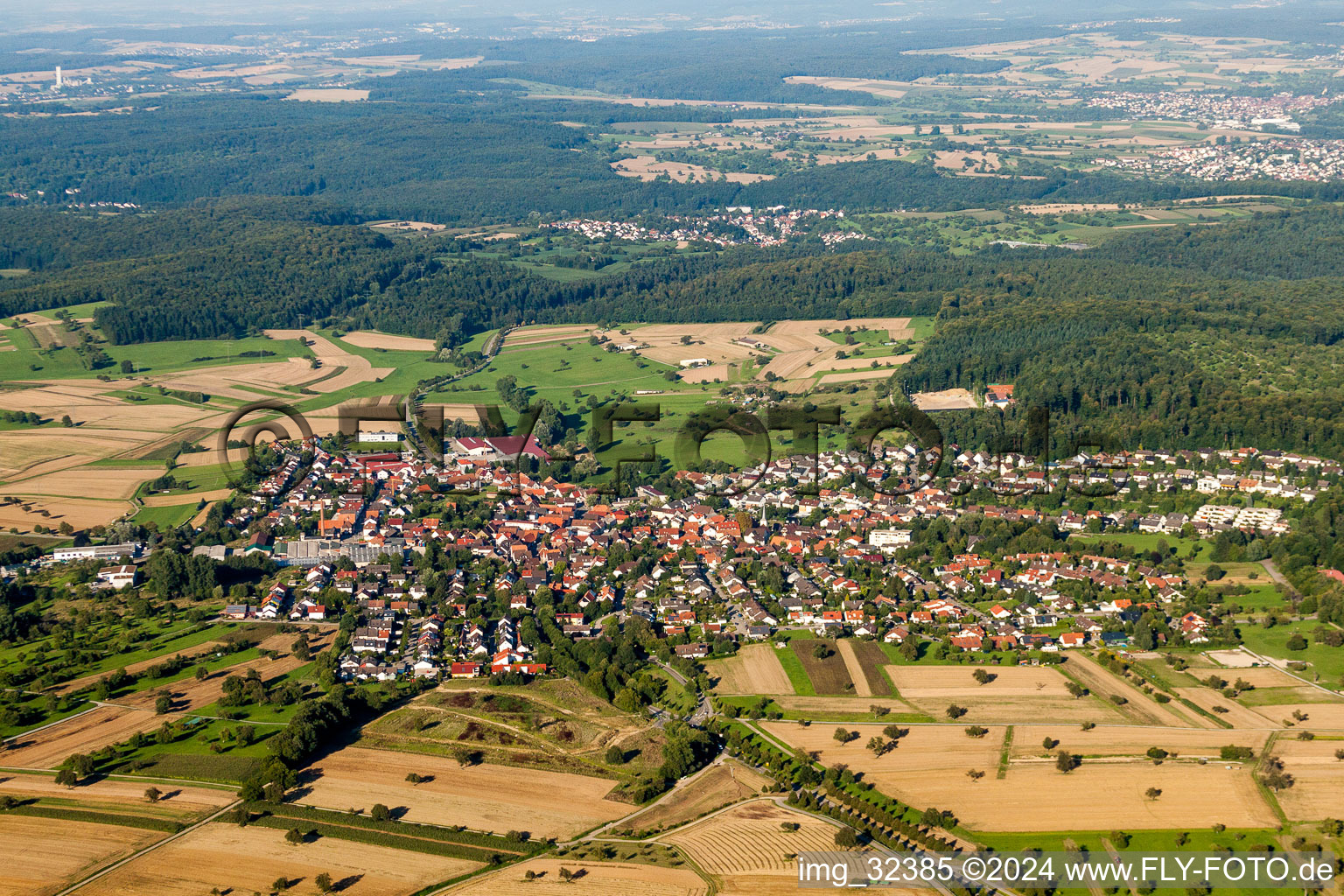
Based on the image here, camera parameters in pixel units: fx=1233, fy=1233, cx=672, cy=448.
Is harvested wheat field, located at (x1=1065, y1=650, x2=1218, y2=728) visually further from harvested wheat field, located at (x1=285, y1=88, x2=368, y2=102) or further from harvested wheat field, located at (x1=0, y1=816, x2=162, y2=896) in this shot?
harvested wheat field, located at (x1=285, y1=88, x2=368, y2=102)

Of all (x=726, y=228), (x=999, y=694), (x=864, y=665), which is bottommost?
(x=999, y=694)

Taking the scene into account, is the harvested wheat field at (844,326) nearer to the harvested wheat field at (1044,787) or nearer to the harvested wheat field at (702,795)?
the harvested wheat field at (1044,787)

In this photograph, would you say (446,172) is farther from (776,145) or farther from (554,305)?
(554,305)

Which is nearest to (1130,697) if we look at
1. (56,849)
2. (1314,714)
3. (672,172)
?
(1314,714)

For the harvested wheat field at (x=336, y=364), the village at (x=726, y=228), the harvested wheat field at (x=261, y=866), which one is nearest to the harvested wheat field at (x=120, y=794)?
the harvested wheat field at (x=261, y=866)

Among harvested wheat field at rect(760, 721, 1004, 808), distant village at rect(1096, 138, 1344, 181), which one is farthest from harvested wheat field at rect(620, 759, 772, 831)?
distant village at rect(1096, 138, 1344, 181)

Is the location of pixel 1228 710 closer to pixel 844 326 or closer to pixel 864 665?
pixel 864 665
